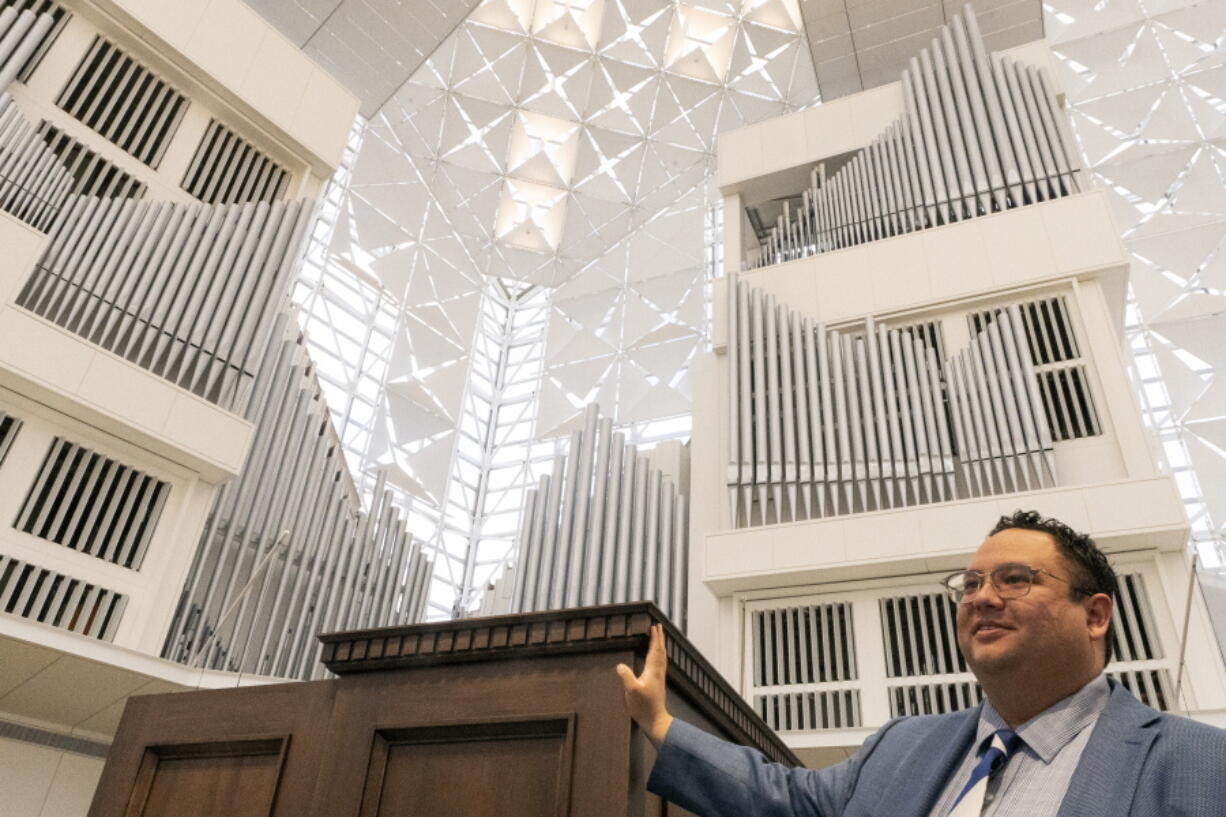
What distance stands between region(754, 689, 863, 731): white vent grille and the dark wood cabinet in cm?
561

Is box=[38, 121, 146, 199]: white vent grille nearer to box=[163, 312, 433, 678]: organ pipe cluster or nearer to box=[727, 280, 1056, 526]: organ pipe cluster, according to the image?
box=[163, 312, 433, 678]: organ pipe cluster

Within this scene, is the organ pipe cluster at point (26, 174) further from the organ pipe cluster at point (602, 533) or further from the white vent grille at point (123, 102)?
the organ pipe cluster at point (602, 533)

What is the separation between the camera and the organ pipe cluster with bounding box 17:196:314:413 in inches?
321

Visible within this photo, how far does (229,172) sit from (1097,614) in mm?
10042

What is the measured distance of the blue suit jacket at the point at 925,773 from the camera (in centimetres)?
152

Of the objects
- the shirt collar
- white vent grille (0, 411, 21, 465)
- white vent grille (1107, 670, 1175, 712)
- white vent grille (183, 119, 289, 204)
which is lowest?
the shirt collar

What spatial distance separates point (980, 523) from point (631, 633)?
6644 mm

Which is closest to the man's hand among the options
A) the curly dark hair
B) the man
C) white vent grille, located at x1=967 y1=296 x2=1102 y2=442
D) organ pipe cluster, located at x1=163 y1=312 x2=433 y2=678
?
the man

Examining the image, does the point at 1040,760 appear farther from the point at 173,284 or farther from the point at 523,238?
the point at 523,238

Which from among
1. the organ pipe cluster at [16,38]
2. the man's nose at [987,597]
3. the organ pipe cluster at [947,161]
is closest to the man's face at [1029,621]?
the man's nose at [987,597]

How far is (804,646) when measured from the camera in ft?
28.8

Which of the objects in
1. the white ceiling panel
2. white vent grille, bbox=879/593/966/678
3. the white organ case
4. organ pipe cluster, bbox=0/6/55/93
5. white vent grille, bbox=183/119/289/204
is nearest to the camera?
the white organ case

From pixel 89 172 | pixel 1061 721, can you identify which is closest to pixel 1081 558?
pixel 1061 721

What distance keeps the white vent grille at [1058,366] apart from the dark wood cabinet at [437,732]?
7003 mm
